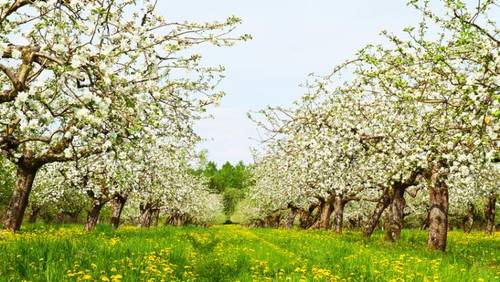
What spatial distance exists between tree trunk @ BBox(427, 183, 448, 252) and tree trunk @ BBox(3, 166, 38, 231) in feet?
50.9

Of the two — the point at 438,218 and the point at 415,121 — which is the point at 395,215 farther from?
the point at 415,121

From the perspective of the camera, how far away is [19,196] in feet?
61.2

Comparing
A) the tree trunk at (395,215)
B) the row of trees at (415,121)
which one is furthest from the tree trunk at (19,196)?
the tree trunk at (395,215)

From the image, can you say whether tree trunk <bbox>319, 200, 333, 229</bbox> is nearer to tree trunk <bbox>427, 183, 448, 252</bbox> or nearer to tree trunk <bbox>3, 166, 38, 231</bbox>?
tree trunk <bbox>427, 183, 448, 252</bbox>

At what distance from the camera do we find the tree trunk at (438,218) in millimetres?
19875

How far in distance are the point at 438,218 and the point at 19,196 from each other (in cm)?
1625

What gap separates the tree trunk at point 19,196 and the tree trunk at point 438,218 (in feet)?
50.9

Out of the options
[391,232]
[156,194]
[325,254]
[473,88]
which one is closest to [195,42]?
[473,88]

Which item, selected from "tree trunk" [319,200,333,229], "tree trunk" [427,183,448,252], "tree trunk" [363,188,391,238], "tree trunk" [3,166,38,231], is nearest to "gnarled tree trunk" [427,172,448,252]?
"tree trunk" [427,183,448,252]

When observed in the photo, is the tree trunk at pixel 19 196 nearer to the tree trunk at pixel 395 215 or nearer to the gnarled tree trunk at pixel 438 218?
the gnarled tree trunk at pixel 438 218

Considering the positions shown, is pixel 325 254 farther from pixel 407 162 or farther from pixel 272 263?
pixel 407 162

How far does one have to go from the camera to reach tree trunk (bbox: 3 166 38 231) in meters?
18.4

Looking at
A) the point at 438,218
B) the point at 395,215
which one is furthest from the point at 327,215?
the point at 438,218

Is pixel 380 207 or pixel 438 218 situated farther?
pixel 380 207
